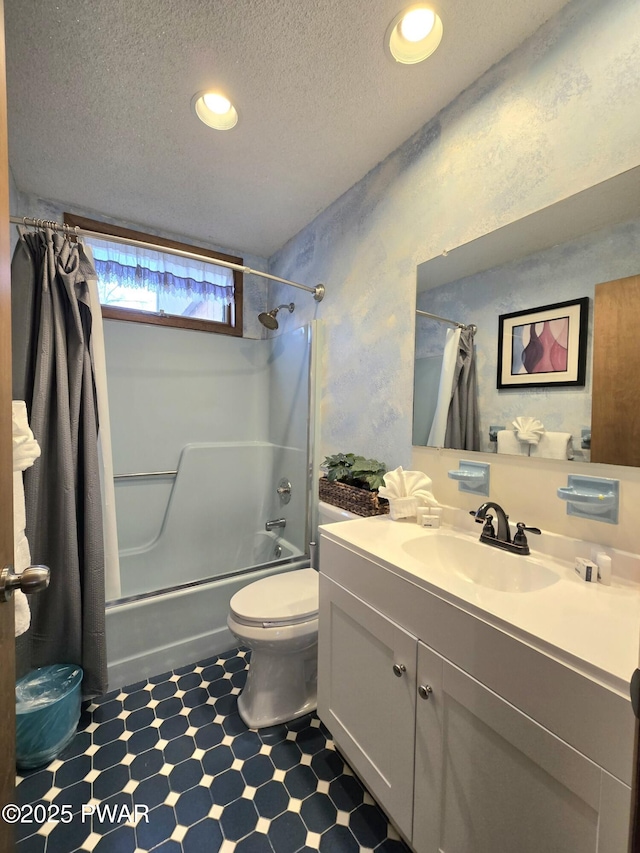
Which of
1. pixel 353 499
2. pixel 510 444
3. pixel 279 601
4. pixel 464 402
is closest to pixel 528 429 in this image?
pixel 510 444

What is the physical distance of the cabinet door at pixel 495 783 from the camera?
1.87 ft

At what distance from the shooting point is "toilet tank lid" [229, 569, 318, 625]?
138 centimetres

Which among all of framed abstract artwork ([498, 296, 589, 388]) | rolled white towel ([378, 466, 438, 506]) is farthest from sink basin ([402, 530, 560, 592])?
framed abstract artwork ([498, 296, 589, 388])

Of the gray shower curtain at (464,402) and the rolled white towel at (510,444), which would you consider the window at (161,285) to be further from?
the rolled white towel at (510,444)

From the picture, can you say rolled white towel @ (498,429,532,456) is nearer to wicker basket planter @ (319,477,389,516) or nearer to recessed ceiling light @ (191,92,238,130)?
wicker basket planter @ (319,477,389,516)

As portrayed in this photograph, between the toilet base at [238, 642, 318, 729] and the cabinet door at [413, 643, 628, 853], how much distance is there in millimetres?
669

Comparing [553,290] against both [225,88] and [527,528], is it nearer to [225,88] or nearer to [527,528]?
[527,528]

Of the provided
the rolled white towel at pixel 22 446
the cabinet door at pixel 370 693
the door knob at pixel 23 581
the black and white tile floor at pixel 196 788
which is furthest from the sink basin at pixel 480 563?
the rolled white towel at pixel 22 446

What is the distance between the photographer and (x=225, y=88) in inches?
50.7

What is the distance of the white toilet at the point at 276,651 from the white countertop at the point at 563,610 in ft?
1.81

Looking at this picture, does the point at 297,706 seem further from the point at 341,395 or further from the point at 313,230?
the point at 313,230

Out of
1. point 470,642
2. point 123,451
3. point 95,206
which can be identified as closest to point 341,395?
point 470,642

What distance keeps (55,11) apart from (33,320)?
3.17 feet

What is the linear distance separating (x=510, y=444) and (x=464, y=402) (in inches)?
8.9
